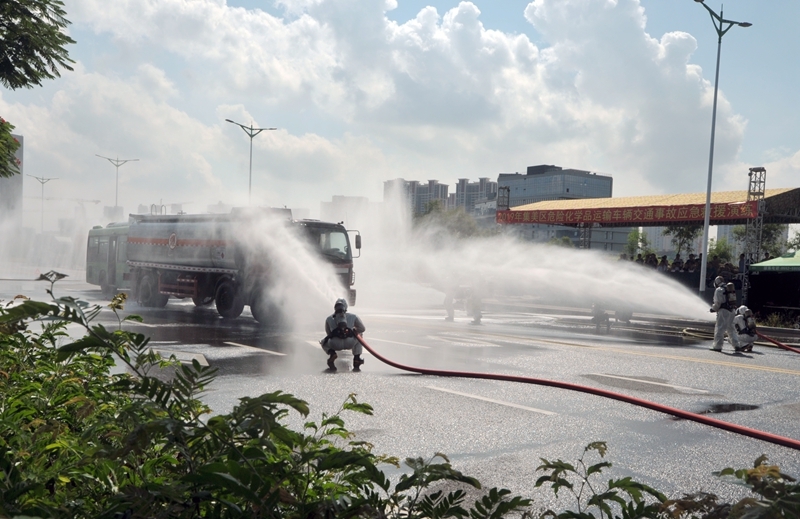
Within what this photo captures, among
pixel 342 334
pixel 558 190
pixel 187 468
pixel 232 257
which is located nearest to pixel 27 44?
pixel 342 334

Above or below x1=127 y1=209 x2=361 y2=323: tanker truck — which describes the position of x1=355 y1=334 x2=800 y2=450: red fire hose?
below

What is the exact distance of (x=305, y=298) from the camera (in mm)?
19188

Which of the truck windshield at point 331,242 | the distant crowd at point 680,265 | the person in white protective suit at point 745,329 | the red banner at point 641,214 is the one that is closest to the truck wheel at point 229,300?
the truck windshield at point 331,242

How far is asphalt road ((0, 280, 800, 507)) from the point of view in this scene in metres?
6.30

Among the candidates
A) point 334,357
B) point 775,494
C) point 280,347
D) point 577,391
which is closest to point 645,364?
point 577,391

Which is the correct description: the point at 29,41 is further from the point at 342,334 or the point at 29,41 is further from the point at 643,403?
the point at 643,403

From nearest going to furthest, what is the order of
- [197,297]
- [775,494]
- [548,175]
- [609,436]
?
[775,494], [609,436], [197,297], [548,175]

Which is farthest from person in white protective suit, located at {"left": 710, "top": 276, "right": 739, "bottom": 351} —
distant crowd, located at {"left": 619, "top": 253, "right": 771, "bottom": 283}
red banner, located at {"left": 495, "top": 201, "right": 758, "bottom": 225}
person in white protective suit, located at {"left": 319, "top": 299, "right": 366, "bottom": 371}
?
distant crowd, located at {"left": 619, "top": 253, "right": 771, "bottom": 283}

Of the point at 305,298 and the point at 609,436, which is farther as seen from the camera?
the point at 305,298

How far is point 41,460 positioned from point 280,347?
1124cm

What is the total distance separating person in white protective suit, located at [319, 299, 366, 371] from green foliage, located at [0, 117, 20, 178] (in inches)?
203

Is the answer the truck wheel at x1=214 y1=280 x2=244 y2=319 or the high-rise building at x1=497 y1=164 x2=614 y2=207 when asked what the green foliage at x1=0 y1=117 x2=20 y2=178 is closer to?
the truck wheel at x1=214 y1=280 x2=244 y2=319

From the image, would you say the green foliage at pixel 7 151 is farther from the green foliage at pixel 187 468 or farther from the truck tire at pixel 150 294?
the truck tire at pixel 150 294

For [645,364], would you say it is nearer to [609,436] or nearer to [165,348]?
[609,436]
